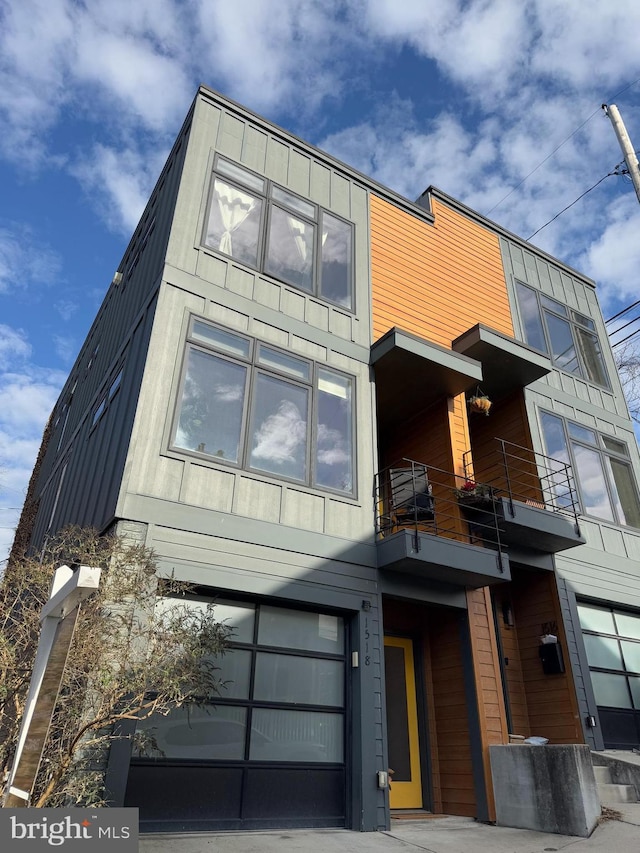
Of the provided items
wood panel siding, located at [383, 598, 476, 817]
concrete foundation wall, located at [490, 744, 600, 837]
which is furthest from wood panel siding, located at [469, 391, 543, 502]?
concrete foundation wall, located at [490, 744, 600, 837]

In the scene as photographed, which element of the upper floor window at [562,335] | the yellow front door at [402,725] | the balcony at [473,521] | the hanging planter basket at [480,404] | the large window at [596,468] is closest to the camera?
the balcony at [473,521]

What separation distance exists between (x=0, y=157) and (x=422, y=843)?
42.5 feet

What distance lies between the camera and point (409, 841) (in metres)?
5.68

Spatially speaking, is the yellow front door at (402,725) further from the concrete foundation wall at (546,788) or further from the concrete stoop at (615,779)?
the concrete stoop at (615,779)

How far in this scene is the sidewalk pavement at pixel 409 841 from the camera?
494 cm

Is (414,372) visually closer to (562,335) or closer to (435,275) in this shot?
(435,275)

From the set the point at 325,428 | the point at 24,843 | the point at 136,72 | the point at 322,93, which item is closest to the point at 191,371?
the point at 325,428

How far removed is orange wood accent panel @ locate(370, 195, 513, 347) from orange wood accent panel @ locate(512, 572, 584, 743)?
170 inches

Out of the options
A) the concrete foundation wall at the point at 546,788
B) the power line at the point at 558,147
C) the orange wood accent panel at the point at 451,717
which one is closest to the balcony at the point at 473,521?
→ the orange wood accent panel at the point at 451,717

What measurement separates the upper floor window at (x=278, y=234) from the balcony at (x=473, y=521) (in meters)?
3.21

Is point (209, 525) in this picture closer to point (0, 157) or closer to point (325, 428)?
point (325, 428)

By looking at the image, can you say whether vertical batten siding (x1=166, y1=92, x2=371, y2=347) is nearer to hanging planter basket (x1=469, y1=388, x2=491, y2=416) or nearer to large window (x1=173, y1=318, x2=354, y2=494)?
large window (x1=173, y1=318, x2=354, y2=494)

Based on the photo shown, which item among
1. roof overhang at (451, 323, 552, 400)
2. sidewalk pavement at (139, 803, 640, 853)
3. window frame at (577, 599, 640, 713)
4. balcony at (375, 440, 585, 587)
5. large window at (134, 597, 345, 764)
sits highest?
roof overhang at (451, 323, 552, 400)

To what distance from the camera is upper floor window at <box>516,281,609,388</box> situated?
39.8 feet
